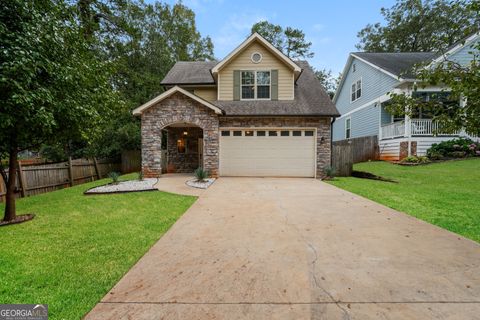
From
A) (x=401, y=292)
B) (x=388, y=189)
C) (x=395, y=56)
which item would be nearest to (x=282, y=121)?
(x=388, y=189)

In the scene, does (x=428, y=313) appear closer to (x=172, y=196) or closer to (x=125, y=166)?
(x=172, y=196)

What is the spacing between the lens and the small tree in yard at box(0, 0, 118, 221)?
13.2 ft

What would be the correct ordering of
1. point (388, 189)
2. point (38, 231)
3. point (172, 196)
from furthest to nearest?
point (388, 189) → point (172, 196) → point (38, 231)

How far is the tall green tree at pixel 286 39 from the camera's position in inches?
967

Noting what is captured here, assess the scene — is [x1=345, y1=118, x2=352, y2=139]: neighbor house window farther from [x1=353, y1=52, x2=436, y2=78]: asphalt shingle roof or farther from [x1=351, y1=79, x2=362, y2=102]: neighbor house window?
[x1=353, y1=52, x2=436, y2=78]: asphalt shingle roof

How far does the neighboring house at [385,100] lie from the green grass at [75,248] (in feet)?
35.5

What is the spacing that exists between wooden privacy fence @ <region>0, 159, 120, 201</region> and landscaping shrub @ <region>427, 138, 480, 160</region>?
18.7 metres

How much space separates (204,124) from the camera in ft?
34.3

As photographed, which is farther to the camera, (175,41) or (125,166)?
(175,41)

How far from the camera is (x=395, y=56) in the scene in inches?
695

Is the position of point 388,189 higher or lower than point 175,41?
lower

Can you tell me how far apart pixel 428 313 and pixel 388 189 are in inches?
259

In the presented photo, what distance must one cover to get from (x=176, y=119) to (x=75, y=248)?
7775 mm

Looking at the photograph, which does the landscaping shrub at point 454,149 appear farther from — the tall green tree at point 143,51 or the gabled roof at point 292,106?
the tall green tree at point 143,51
